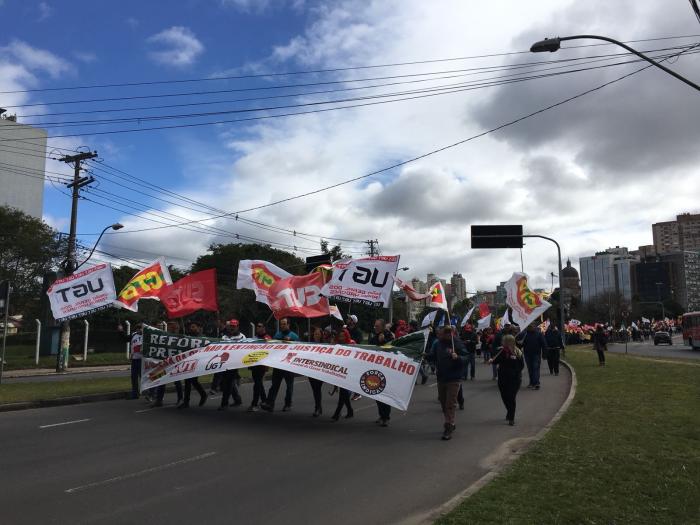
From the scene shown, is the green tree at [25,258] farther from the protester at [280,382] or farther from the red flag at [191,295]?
the protester at [280,382]

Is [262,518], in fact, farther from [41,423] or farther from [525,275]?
[525,275]

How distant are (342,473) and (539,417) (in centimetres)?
542

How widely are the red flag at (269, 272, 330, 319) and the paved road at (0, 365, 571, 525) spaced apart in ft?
16.7

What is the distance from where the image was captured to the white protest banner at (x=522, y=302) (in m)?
19.5

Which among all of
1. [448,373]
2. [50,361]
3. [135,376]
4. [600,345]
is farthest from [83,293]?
[50,361]

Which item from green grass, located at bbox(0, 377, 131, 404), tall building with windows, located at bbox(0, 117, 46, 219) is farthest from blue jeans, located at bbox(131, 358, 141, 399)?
tall building with windows, located at bbox(0, 117, 46, 219)

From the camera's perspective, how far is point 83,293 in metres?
15.0

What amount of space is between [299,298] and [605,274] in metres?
123

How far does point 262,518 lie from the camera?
17.3ft

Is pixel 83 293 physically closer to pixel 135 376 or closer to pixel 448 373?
pixel 135 376

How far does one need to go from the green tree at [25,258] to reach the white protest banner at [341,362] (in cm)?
3908

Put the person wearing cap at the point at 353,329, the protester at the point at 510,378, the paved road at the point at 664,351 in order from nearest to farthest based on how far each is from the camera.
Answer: the protester at the point at 510,378 < the person wearing cap at the point at 353,329 < the paved road at the point at 664,351

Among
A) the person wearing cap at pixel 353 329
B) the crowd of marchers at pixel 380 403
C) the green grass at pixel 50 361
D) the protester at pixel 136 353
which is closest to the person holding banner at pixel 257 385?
the crowd of marchers at pixel 380 403

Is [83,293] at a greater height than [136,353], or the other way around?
[83,293]
